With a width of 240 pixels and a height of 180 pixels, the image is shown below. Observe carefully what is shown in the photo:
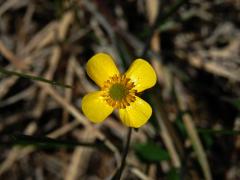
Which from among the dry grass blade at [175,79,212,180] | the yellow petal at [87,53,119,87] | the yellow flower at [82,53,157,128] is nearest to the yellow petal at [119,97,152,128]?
the yellow flower at [82,53,157,128]

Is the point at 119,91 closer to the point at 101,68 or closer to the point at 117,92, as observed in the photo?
the point at 117,92

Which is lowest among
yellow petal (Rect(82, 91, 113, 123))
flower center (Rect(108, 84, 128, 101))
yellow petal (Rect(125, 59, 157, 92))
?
yellow petal (Rect(82, 91, 113, 123))

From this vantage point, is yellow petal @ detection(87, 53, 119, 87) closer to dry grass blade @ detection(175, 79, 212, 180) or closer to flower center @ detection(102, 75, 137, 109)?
flower center @ detection(102, 75, 137, 109)

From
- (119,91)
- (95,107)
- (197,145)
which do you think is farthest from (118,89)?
(197,145)

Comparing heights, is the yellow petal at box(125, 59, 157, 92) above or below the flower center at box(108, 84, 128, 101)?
above

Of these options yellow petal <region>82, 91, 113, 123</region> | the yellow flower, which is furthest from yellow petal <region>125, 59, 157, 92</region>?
yellow petal <region>82, 91, 113, 123</region>

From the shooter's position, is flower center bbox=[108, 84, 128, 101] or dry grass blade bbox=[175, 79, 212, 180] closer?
flower center bbox=[108, 84, 128, 101]

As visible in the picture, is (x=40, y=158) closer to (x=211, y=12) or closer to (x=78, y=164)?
(x=78, y=164)
